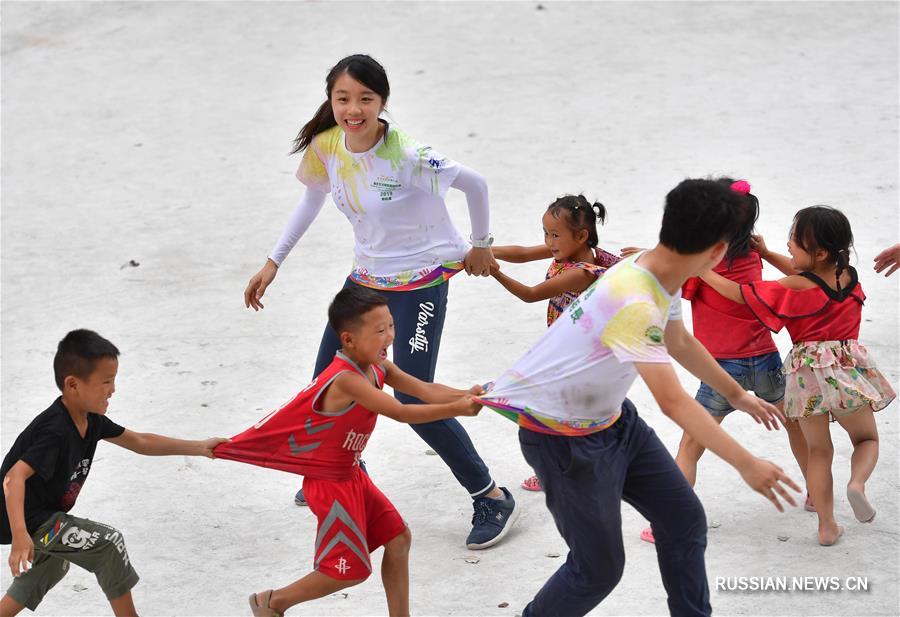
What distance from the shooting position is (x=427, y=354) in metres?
4.34

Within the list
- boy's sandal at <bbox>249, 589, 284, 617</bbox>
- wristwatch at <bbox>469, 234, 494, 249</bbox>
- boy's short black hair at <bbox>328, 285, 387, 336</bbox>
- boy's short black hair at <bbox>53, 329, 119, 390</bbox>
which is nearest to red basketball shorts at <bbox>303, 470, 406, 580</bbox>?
boy's sandal at <bbox>249, 589, 284, 617</bbox>

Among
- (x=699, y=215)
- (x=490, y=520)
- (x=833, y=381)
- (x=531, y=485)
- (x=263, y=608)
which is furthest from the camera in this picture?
(x=531, y=485)

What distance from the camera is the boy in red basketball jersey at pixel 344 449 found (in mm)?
3520

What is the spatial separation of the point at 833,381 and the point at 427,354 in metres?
1.45

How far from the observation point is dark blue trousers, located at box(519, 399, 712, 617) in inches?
128

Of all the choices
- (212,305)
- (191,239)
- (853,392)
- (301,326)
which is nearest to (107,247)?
(191,239)

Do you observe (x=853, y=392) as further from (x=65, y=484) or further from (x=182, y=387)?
(x=182, y=387)

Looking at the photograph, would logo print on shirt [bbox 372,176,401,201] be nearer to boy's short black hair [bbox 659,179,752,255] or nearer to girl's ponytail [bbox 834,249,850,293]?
boy's short black hair [bbox 659,179,752,255]

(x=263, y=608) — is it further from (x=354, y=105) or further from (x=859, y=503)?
(x=859, y=503)

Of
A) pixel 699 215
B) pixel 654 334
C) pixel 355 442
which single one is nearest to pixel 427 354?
pixel 355 442

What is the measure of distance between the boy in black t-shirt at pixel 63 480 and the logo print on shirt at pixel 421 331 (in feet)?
3.74

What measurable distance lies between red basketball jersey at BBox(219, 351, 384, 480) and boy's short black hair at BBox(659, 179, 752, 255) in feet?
3.50

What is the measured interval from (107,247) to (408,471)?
3.34 m

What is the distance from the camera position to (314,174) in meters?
4.50
